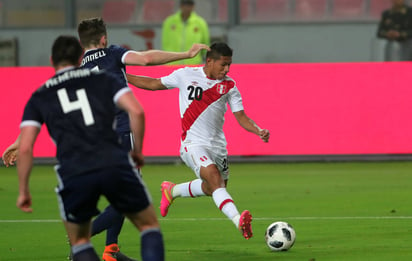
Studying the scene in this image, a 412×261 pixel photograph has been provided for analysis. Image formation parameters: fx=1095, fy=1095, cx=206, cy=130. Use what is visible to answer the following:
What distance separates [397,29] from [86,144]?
13.1m

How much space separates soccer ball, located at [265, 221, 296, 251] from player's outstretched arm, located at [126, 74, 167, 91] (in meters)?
1.75

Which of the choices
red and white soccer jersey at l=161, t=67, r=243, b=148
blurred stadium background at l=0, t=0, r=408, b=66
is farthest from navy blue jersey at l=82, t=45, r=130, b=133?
blurred stadium background at l=0, t=0, r=408, b=66

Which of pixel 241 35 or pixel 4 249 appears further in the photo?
pixel 241 35

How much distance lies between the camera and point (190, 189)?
9844 millimetres

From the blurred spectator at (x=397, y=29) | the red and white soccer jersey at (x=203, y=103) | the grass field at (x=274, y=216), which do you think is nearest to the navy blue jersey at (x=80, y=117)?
the grass field at (x=274, y=216)

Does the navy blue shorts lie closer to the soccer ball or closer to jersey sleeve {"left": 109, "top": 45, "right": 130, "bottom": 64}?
jersey sleeve {"left": 109, "top": 45, "right": 130, "bottom": 64}

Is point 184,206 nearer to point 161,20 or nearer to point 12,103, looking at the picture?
point 12,103

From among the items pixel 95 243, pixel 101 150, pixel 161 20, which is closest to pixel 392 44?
pixel 161 20

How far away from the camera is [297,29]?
1956cm

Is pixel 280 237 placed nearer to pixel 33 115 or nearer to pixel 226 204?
pixel 226 204

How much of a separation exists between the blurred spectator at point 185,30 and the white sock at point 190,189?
799 centimetres

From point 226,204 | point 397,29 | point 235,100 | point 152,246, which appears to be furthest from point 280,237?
point 397,29

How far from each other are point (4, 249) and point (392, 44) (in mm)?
10860

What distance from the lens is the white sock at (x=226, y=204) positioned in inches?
343
